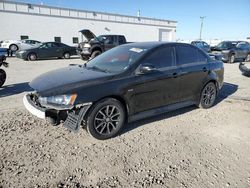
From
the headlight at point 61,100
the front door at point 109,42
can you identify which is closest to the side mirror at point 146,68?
the headlight at point 61,100

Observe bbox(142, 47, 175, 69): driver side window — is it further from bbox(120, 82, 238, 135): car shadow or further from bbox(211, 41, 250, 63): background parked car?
bbox(211, 41, 250, 63): background parked car

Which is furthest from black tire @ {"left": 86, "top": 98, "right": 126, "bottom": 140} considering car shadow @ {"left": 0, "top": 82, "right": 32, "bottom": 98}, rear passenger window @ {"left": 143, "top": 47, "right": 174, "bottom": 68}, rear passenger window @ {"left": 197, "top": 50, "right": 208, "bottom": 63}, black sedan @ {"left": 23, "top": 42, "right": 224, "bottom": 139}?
car shadow @ {"left": 0, "top": 82, "right": 32, "bottom": 98}

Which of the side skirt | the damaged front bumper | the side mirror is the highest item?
the side mirror

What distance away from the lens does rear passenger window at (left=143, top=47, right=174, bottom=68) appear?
409cm

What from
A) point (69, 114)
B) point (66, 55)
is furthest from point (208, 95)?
point (66, 55)

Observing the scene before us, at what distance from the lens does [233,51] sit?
15.3 m

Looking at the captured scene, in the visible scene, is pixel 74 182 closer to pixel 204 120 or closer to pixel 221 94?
pixel 204 120

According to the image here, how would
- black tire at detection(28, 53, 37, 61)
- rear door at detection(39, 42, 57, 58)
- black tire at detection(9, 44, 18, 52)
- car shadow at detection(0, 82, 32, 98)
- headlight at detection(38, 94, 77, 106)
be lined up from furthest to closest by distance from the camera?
black tire at detection(9, 44, 18, 52), rear door at detection(39, 42, 57, 58), black tire at detection(28, 53, 37, 61), car shadow at detection(0, 82, 32, 98), headlight at detection(38, 94, 77, 106)

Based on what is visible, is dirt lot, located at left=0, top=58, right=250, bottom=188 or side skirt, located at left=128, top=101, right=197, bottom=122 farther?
side skirt, located at left=128, top=101, right=197, bottom=122

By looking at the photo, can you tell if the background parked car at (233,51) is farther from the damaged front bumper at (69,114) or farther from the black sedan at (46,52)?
the damaged front bumper at (69,114)

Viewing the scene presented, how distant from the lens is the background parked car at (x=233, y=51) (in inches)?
600

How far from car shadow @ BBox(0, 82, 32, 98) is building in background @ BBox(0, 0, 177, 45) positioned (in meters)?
19.0

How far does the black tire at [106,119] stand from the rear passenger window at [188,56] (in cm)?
178

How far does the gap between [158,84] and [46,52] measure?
14.5 m
